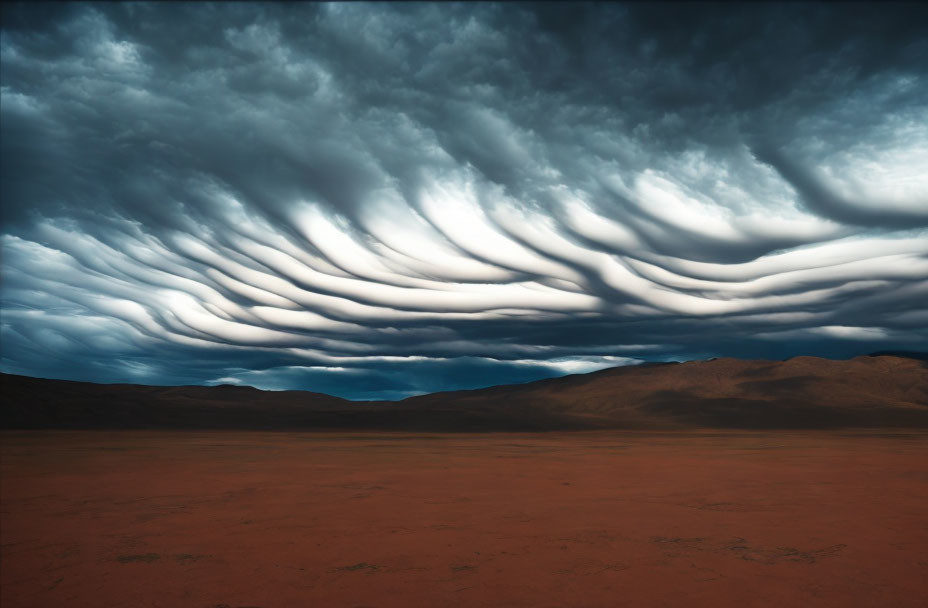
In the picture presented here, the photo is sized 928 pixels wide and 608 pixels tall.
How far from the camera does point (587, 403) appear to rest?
137000mm

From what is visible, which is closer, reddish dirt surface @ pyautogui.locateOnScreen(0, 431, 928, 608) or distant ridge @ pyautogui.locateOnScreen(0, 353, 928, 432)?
reddish dirt surface @ pyautogui.locateOnScreen(0, 431, 928, 608)

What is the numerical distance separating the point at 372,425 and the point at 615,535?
78450 mm

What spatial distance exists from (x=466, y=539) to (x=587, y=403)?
425 feet

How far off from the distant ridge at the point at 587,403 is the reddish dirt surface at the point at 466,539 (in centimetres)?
6440

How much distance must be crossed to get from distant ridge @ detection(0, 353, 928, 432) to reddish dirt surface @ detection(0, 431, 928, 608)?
64401 millimetres

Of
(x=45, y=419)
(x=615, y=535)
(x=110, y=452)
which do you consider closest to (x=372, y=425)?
(x=45, y=419)

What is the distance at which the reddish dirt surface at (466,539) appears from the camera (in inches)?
336

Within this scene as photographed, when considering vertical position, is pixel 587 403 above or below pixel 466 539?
above

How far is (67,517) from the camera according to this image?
1393cm

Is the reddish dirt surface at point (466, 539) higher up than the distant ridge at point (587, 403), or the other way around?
the distant ridge at point (587, 403)

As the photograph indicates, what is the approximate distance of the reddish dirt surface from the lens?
852 cm

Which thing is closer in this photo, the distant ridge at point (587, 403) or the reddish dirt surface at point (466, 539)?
the reddish dirt surface at point (466, 539)

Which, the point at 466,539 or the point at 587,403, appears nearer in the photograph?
the point at 466,539

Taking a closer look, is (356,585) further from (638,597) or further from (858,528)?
(858,528)
